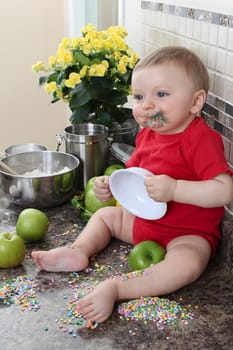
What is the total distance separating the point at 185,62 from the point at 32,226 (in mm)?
489

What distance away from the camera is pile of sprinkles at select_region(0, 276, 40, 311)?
3.36ft

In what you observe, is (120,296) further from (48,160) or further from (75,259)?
(48,160)

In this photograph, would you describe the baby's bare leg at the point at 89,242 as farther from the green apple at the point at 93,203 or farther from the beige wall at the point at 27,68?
the beige wall at the point at 27,68

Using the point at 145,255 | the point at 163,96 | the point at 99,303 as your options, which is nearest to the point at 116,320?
the point at 99,303

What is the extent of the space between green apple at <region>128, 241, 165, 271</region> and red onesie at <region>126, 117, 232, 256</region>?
0.04m

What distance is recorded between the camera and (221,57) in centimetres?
117

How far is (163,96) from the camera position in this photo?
3.66 feet

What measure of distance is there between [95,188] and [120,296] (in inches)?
13.8

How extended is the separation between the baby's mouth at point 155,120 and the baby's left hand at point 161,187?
12cm

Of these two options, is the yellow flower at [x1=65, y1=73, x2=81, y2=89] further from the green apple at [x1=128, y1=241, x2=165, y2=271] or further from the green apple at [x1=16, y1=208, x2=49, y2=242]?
the green apple at [x1=128, y1=241, x2=165, y2=271]

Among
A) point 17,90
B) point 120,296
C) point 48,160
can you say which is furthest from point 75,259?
point 17,90

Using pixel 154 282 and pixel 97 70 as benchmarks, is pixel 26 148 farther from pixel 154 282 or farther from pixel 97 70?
pixel 154 282

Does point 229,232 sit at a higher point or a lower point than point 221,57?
lower

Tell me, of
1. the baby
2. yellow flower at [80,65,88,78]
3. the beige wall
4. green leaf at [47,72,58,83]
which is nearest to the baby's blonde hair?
the baby
